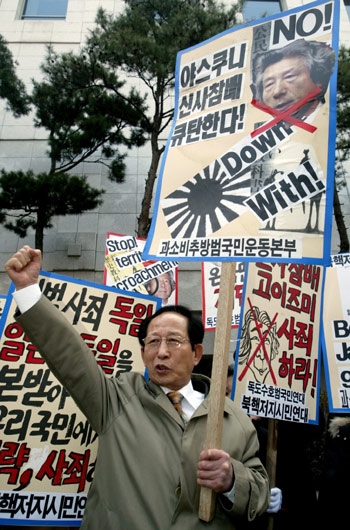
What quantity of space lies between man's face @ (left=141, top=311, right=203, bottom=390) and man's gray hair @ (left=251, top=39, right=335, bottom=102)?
1.13m

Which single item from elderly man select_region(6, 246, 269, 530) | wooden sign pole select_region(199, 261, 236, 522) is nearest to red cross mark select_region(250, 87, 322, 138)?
wooden sign pole select_region(199, 261, 236, 522)

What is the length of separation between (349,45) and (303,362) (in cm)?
1095

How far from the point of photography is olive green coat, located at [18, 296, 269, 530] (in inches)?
55.4

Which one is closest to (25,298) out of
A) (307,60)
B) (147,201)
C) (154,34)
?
(307,60)

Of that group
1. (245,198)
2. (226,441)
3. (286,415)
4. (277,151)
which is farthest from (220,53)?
(286,415)

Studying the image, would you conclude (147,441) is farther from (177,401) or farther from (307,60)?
(307,60)

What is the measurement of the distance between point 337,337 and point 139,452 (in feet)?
6.57

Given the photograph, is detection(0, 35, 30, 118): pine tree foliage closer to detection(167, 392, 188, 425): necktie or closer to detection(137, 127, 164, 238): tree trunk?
detection(137, 127, 164, 238): tree trunk

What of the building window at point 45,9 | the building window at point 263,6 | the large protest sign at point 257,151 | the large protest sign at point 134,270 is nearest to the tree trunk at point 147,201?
the large protest sign at point 134,270

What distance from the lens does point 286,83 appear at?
190 centimetres

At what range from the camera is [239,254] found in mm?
1670

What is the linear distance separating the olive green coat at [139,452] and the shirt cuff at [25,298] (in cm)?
2

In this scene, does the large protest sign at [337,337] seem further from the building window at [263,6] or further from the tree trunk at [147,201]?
the building window at [263,6]

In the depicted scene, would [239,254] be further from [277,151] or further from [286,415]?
[286,415]
